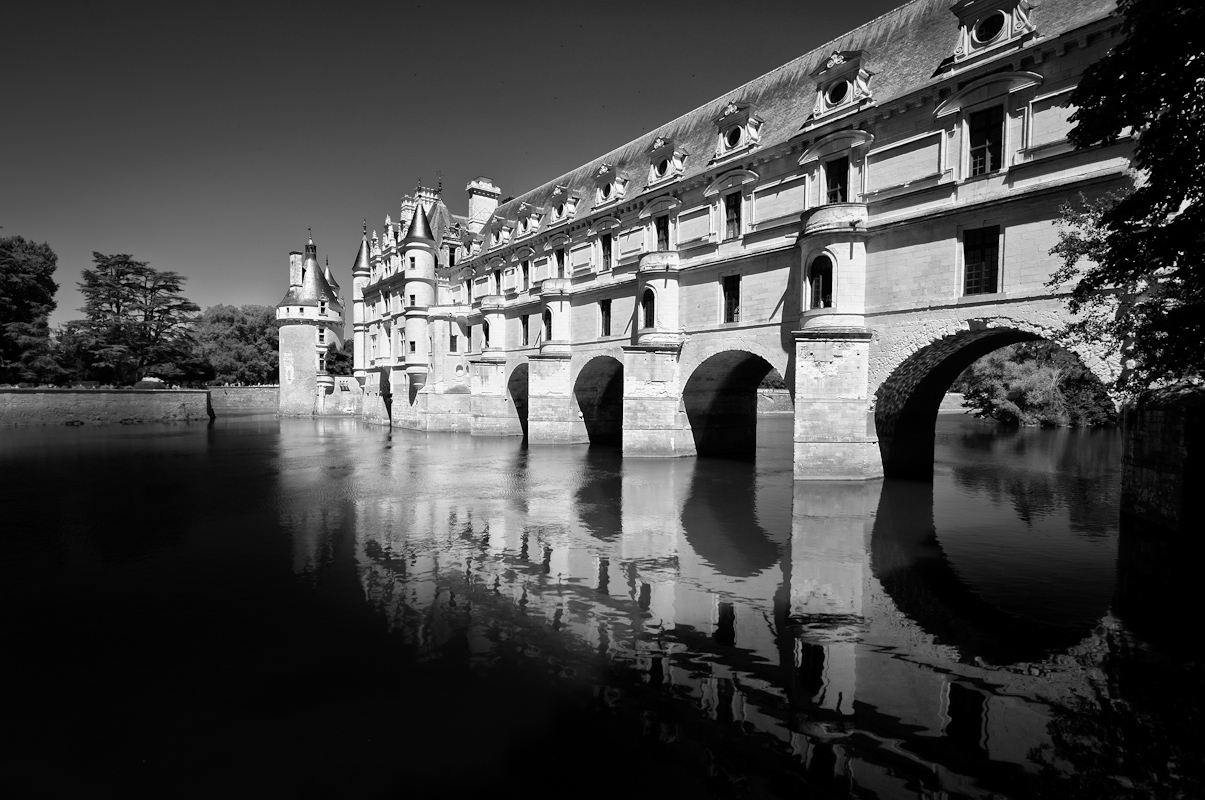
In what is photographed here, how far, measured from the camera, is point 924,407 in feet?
69.4

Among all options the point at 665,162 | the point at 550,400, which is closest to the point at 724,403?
the point at 550,400

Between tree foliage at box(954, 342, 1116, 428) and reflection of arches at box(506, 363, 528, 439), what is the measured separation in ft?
98.4

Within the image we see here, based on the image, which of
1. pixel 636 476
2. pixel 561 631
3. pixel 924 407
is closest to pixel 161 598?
pixel 561 631

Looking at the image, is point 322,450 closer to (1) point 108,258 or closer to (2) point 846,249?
(2) point 846,249

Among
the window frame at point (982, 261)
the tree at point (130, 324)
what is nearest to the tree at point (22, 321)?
the tree at point (130, 324)

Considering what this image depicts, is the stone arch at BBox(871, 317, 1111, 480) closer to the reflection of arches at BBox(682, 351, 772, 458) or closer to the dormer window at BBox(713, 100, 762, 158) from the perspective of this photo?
the reflection of arches at BBox(682, 351, 772, 458)

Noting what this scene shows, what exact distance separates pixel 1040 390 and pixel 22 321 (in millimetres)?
78312

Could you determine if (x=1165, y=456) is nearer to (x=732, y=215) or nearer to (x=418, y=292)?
(x=732, y=215)

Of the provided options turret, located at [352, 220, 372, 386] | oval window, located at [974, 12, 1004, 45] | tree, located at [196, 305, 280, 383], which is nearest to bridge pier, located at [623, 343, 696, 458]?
oval window, located at [974, 12, 1004, 45]

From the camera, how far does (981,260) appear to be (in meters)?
16.8

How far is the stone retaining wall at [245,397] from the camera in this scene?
66.5 meters

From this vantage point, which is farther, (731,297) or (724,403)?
(724,403)

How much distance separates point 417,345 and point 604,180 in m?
21.0

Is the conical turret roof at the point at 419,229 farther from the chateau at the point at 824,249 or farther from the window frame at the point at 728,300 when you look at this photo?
the window frame at the point at 728,300
